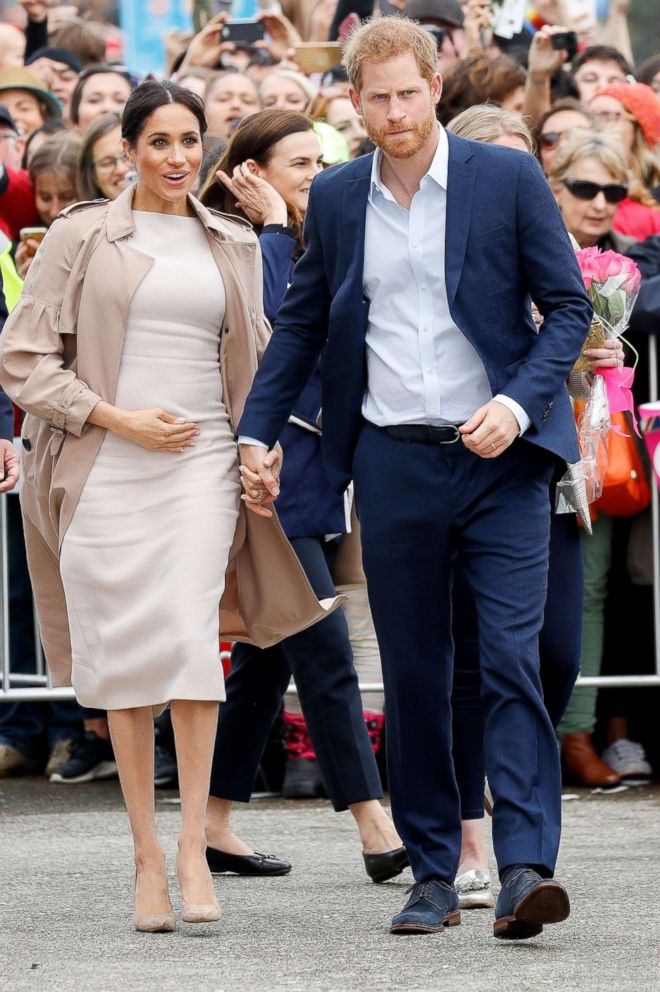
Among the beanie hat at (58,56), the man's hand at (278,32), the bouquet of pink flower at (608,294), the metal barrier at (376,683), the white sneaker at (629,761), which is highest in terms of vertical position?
the man's hand at (278,32)

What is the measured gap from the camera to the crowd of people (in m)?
5.29

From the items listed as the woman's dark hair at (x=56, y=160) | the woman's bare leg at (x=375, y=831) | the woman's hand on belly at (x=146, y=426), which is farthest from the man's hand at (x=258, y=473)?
the woman's dark hair at (x=56, y=160)

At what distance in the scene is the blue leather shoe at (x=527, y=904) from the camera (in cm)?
448

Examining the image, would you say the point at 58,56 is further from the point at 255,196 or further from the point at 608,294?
the point at 608,294

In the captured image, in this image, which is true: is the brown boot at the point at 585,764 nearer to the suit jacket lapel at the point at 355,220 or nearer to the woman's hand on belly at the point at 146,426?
the woman's hand on belly at the point at 146,426

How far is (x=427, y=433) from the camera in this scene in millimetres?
4875

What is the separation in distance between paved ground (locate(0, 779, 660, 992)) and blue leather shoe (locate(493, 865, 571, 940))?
0.06 m

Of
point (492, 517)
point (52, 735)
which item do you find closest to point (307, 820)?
point (52, 735)

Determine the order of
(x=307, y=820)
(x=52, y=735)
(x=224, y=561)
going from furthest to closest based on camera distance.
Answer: (x=52, y=735), (x=307, y=820), (x=224, y=561)

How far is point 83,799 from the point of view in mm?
7695

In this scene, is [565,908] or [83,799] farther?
[83,799]

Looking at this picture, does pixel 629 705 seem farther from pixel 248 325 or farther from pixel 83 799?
pixel 248 325

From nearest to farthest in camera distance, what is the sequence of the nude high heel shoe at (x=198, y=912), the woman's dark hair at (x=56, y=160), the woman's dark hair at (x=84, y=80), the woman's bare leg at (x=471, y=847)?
the nude high heel shoe at (x=198, y=912), the woman's bare leg at (x=471, y=847), the woman's dark hair at (x=56, y=160), the woman's dark hair at (x=84, y=80)

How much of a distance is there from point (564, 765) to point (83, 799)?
1943 mm
